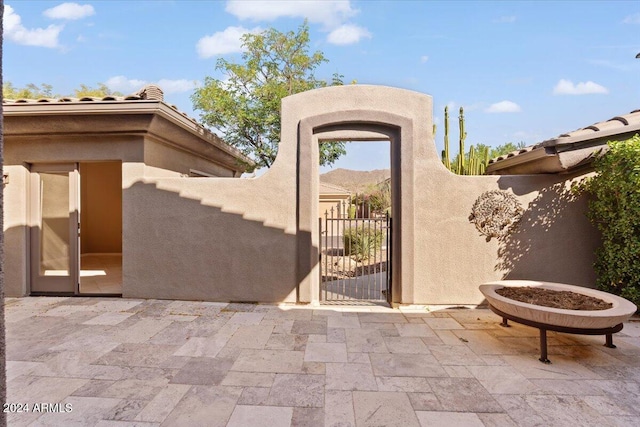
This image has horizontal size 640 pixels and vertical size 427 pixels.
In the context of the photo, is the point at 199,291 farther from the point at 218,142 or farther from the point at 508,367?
the point at 508,367

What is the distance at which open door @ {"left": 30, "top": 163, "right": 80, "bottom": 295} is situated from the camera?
269 inches

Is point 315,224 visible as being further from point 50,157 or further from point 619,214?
point 50,157

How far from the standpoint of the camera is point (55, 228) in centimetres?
693

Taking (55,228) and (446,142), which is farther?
(446,142)

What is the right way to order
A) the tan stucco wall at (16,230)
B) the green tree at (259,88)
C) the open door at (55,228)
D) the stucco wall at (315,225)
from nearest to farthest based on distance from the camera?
the stucco wall at (315,225) → the tan stucco wall at (16,230) → the open door at (55,228) → the green tree at (259,88)

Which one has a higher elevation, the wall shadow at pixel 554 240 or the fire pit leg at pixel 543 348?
the wall shadow at pixel 554 240

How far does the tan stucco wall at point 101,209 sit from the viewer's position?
39.4 feet

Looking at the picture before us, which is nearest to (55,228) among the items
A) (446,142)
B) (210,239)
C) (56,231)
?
(56,231)

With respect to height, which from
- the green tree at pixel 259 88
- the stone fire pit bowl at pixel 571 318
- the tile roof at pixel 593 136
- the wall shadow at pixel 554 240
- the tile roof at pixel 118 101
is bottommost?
the stone fire pit bowl at pixel 571 318

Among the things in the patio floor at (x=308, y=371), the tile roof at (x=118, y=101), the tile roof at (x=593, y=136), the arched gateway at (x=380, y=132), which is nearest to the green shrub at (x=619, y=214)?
the tile roof at (x=593, y=136)

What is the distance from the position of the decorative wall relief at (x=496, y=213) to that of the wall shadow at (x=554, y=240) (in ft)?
0.50

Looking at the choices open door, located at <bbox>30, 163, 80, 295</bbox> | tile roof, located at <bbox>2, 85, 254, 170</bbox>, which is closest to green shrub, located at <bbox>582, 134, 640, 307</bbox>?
tile roof, located at <bbox>2, 85, 254, 170</bbox>

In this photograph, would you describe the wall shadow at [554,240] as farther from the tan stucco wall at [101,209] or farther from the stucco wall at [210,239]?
the tan stucco wall at [101,209]

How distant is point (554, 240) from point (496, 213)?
4.10 ft
